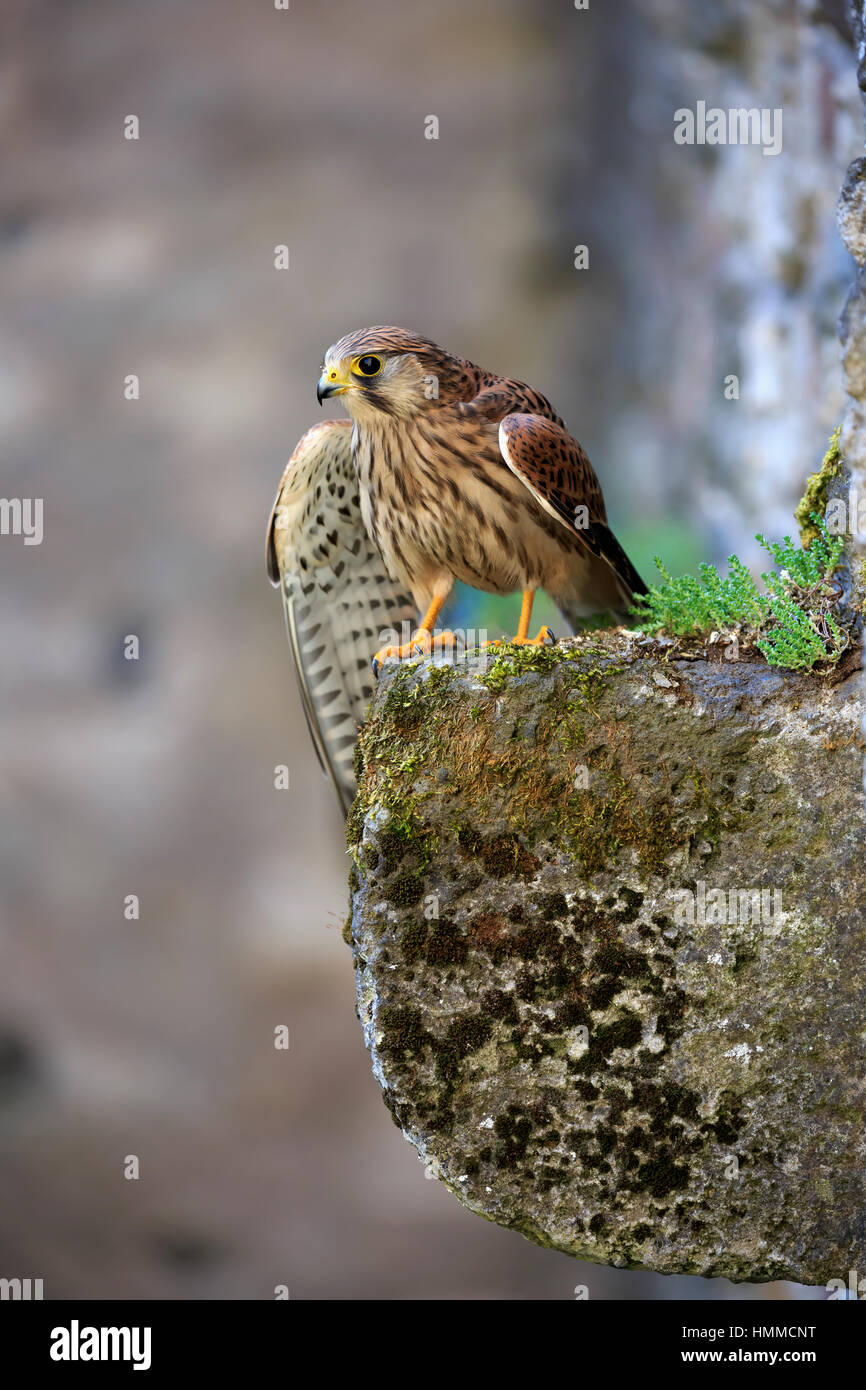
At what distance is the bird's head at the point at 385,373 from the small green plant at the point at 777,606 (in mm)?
671

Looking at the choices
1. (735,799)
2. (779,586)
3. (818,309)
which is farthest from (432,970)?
(818,309)

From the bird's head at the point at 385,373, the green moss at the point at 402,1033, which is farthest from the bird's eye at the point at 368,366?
the green moss at the point at 402,1033

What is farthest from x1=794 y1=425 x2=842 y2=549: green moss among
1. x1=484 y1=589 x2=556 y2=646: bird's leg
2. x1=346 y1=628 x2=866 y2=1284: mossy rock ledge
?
x1=484 y1=589 x2=556 y2=646: bird's leg

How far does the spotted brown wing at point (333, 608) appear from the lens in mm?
2885

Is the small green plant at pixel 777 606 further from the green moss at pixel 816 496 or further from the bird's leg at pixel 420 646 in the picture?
the bird's leg at pixel 420 646

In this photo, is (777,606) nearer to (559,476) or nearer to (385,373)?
(559,476)

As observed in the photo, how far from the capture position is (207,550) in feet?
18.5

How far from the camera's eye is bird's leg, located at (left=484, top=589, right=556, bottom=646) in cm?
209

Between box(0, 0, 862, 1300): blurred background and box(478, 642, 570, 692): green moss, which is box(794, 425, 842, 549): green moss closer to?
box(478, 642, 570, 692): green moss

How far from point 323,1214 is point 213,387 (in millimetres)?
4045

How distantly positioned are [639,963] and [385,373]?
50.3 inches

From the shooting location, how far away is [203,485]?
5.60 metres

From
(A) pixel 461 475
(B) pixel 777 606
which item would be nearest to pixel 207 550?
(A) pixel 461 475

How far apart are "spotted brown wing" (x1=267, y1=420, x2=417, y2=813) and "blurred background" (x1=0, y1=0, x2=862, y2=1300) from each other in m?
2.55
